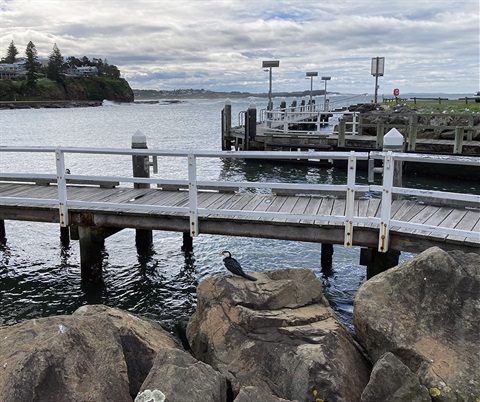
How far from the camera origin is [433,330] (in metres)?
4.82

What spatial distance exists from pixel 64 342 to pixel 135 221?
13.2 ft

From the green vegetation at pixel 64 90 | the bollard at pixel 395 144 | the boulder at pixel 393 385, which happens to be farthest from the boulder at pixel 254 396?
the green vegetation at pixel 64 90

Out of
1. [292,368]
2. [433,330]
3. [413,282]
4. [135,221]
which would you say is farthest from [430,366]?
[135,221]

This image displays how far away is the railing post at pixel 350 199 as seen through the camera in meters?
6.81

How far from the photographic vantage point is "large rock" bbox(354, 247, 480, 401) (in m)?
4.39

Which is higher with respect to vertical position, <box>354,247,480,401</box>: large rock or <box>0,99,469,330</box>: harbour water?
<box>354,247,480,401</box>: large rock

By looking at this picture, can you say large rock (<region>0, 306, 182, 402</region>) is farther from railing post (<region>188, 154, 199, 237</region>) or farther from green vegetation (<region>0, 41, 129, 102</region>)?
green vegetation (<region>0, 41, 129, 102</region>)

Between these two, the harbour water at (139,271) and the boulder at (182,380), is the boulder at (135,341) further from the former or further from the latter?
the harbour water at (139,271)

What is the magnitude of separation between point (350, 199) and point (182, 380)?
391 centimetres

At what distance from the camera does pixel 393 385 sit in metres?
4.21

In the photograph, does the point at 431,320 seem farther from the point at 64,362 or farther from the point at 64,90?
the point at 64,90

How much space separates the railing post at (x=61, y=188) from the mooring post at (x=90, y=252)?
21.1 inches

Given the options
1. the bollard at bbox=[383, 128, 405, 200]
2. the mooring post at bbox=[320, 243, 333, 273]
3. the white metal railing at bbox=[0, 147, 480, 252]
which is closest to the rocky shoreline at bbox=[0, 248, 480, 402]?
the white metal railing at bbox=[0, 147, 480, 252]

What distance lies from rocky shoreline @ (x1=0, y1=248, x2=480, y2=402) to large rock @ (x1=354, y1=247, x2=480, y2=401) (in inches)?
0.4
